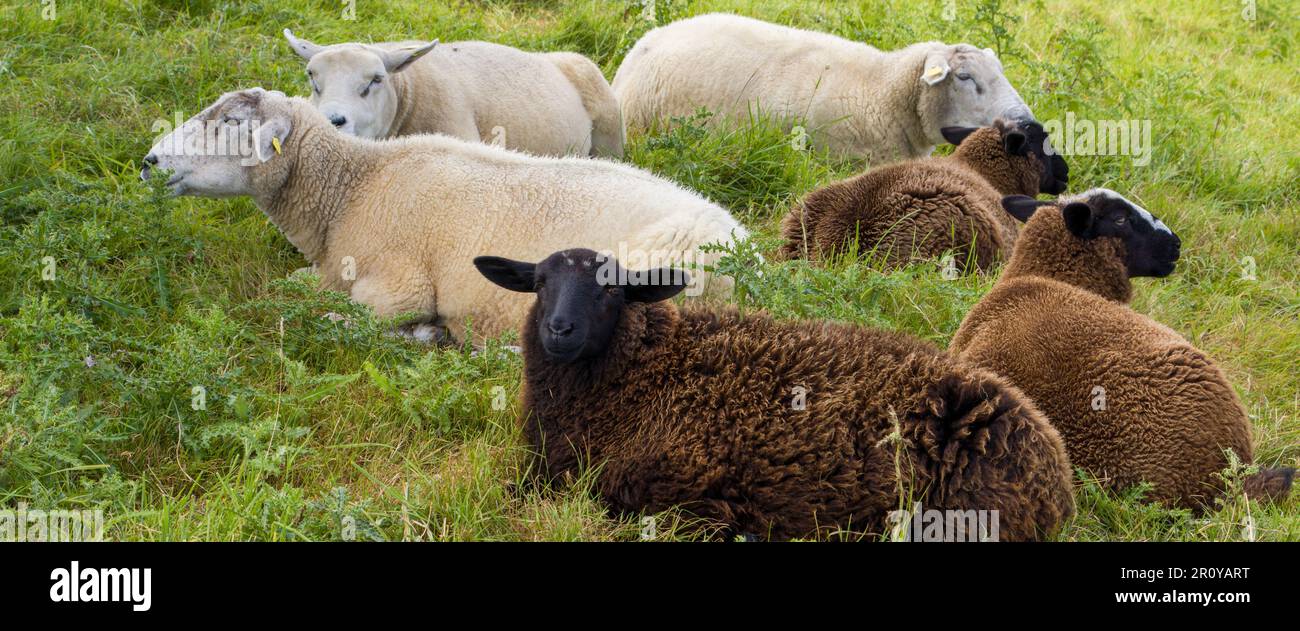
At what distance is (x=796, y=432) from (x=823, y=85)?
5.44 metres

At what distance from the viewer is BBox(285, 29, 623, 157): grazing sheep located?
7.06 metres

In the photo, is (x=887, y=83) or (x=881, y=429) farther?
(x=887, y=83)

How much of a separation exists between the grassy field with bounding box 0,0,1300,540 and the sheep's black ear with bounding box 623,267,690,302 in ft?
2.52

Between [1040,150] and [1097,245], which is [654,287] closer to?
[1097,245]

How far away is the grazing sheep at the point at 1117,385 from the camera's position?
4.53 meters

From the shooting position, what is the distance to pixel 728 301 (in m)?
5.70

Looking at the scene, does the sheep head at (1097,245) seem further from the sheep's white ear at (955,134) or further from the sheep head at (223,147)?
the sheep head at (223,147)

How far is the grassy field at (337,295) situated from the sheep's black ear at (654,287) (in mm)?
769

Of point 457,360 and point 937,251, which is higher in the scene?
point 937,251

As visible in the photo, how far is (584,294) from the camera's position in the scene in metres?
4.43

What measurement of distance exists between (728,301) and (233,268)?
263 cm

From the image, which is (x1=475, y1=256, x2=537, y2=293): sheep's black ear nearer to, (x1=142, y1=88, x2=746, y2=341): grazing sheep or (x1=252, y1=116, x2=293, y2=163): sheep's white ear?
(x1=142, y1=88, x2=746, y2=341): grazing sheep

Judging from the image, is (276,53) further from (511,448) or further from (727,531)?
(727,531)
